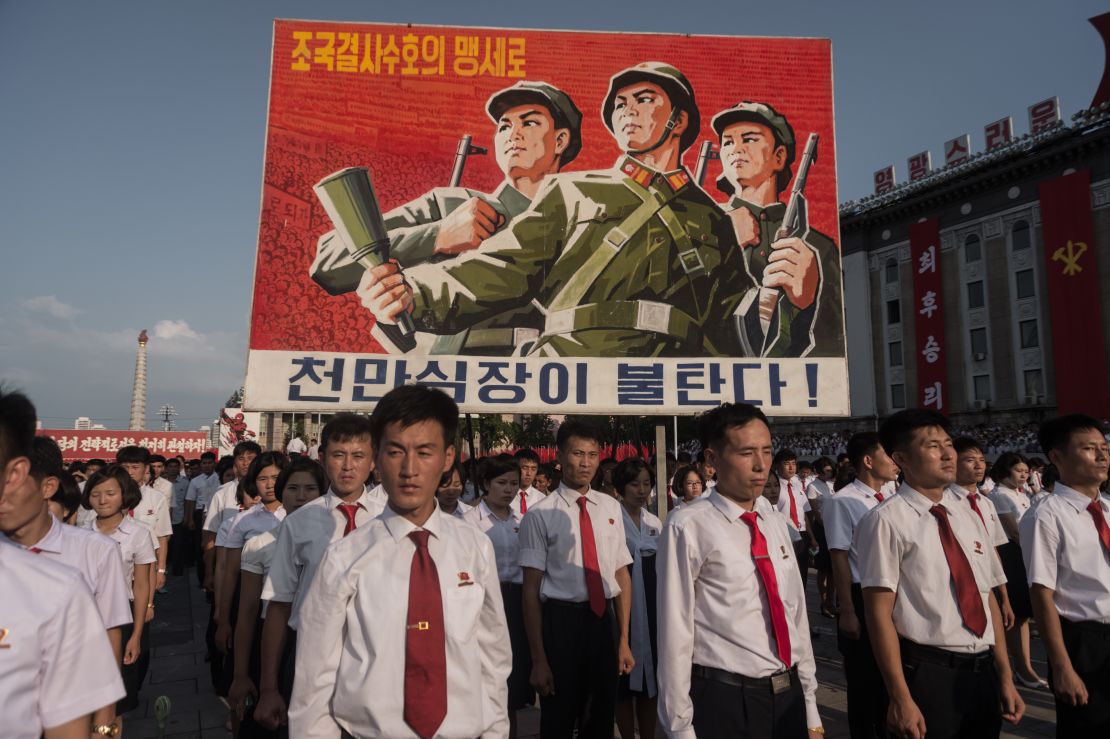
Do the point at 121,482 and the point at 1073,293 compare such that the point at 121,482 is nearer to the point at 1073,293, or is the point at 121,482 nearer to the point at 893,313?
the point at 1073,293

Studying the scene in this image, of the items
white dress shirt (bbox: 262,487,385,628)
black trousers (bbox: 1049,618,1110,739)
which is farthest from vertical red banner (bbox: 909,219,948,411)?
white dress shirt (bbox: 262,487,385,628)

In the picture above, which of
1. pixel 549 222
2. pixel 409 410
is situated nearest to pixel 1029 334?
pixel 549 222

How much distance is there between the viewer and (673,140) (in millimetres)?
8469

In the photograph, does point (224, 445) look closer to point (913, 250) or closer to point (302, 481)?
point (302, 481)

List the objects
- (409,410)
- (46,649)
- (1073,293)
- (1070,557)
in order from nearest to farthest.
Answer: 1. (46,649)
2. (409,410)
3. (1070,557)
4. (1073,293)

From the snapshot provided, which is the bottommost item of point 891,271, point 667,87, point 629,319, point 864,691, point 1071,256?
point 864,691

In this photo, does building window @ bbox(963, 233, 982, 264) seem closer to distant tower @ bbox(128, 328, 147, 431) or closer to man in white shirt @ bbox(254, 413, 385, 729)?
man in white shirt @ bbox(254, 413, 385, 729)

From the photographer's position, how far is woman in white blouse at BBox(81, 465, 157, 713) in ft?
14.9

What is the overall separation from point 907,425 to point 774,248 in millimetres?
5528

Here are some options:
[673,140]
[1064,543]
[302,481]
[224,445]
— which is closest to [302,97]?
[673,140]

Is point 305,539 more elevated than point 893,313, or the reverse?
point 893,313

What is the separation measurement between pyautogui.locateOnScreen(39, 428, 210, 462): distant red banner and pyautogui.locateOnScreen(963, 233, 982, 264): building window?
126ft

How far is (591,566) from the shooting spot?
4.02 m

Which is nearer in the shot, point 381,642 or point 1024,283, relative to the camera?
point 381,642
